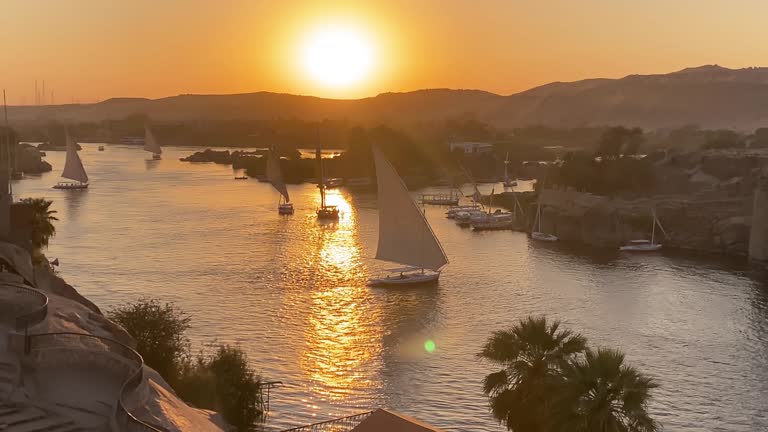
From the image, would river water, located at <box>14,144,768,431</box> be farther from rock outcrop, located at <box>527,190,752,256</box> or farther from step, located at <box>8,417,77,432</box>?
step, located at <box>8,417,77,432</box>

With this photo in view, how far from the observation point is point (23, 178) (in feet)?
319

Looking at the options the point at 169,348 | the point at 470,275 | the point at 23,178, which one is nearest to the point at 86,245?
the point at 470,275

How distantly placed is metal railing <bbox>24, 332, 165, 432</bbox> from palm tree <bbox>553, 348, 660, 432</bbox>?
6050 mm

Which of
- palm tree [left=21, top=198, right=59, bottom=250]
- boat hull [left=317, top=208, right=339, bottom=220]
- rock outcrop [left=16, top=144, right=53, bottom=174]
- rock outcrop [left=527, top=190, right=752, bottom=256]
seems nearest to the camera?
palm tree [left=21, top=198, right=59, bottom=250]

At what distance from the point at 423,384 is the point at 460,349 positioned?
3980 mm

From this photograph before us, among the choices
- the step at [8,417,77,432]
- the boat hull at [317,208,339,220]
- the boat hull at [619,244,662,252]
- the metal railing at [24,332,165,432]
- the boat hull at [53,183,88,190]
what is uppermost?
the metal railing at [24,332,165,432]

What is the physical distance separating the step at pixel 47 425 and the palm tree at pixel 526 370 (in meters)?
7.04

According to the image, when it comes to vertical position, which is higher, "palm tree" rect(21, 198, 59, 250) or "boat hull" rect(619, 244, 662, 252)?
"palm tree" rect(21, 198, 59, 250)

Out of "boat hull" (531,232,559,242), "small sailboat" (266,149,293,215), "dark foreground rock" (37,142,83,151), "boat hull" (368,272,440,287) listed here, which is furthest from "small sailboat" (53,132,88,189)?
"dark foreground rock" (37,142,83,151)

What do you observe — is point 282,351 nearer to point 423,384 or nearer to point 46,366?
point 423,384

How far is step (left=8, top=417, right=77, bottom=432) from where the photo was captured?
11.9 meters

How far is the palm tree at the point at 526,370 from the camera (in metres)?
14.6

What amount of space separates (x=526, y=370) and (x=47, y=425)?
7.70 meters

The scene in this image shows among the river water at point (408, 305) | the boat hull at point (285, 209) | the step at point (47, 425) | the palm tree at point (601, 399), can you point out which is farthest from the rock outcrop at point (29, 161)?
the palm tree at point (601, 399)
